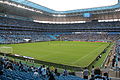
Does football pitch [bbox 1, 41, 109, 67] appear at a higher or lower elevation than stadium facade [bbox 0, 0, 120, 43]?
lower

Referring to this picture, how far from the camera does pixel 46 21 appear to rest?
92.9 m

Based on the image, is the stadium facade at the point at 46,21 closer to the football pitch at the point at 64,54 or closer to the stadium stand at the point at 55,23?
the stadium stand at the point at 55,23

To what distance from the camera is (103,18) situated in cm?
7862

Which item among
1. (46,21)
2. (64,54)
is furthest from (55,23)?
(64,54)

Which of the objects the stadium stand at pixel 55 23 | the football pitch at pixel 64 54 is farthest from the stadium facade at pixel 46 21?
Answer: the football pitch at pixel 64 54

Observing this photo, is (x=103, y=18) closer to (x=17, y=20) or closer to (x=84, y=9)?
(x=84, y=9)

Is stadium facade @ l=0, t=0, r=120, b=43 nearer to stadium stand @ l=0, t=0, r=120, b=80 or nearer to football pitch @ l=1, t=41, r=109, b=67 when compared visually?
stadium stand @ l=0, t=0, r=120, b=80

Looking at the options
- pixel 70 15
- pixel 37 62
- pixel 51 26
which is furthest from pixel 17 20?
pixel 37 62

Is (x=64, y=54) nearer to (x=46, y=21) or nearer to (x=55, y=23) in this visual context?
(x=46, y=21)

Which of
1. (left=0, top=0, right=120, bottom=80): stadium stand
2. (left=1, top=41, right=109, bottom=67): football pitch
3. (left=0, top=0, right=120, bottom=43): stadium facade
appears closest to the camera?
(left=1, top=41, right=109, bottom=67): football pitch

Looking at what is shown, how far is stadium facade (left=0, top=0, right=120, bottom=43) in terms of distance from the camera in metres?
56.7

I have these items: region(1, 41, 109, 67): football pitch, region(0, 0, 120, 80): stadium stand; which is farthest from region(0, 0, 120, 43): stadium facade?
region(1, 41, 109, 67): football pitch

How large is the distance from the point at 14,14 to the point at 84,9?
140 feet

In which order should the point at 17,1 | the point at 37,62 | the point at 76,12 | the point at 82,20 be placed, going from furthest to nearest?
the point at 82,20
the point at 76,12
the point at 17,1
the point at 37,62
